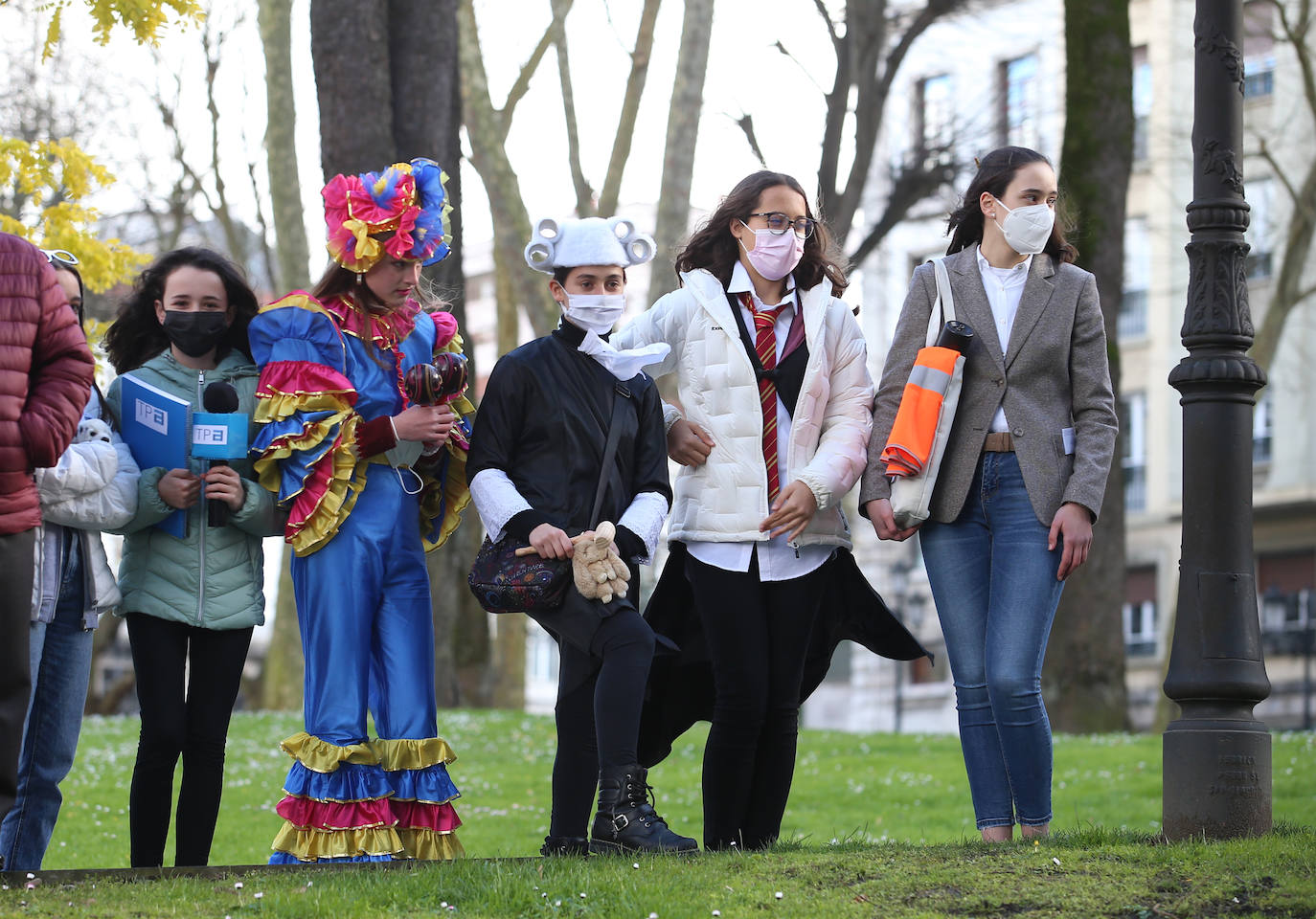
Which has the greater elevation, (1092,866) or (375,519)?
(375,519)

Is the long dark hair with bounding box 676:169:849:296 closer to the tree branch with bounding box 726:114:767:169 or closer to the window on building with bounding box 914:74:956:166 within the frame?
the tree branch with bounding box 726:114:767:169

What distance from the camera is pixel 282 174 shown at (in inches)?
815

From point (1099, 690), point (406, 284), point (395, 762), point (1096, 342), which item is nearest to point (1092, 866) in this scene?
point (1096, 342)

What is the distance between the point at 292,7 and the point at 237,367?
610 inches

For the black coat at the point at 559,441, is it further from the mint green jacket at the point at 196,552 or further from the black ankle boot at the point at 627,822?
the mint green jacket at the point at 196,552

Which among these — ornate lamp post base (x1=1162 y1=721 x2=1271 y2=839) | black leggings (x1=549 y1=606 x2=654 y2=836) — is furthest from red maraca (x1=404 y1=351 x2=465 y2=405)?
ornate lamp post base (x1=1162 y1=721 x2=1271 y2=839)

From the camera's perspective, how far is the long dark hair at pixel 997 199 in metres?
6.34

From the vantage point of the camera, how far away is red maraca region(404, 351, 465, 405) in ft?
19.6

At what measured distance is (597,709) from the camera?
5609mm

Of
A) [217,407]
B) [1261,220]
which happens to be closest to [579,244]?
[217,407]

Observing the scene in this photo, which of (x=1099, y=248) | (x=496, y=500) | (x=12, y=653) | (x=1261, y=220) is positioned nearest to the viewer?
(x=12, y=653)

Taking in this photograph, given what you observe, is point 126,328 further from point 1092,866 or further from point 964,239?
point 1092,866

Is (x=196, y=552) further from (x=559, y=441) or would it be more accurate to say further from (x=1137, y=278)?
(x=1137, y=278)

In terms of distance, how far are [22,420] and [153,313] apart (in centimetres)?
130
